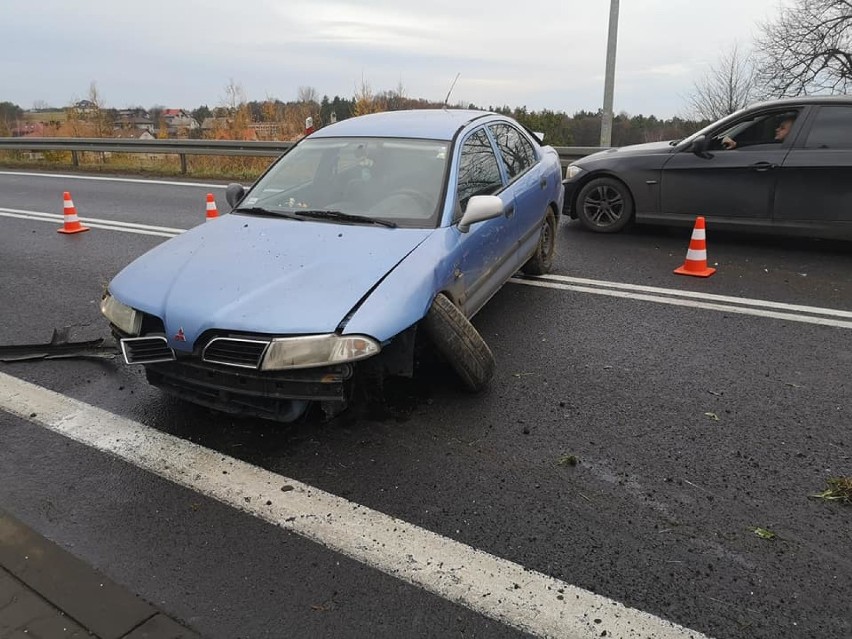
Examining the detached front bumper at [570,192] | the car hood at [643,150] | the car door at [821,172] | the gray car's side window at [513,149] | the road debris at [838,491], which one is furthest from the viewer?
the detached front bumper at [570,192]

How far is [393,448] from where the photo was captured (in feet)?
11.3

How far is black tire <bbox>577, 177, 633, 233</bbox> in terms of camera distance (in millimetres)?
8070

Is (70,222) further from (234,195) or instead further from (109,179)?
(109,179)

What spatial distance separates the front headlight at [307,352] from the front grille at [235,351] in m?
0.05

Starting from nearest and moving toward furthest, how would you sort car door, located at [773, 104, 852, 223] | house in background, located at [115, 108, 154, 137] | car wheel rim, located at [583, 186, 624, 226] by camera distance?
car door, located at [773, 104, 852, 223] → car wheel rim, located at [583, 186, 624, 226] → house in background, located at [115, 108, 154, 137]

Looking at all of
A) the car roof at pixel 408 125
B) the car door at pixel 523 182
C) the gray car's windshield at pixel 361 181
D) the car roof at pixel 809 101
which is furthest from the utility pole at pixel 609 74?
the gray car's windshield at pixel 361 181

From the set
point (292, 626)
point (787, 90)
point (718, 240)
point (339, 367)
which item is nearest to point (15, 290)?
point (339, 367)

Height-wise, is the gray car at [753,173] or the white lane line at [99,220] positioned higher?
the gray car at [753,173]

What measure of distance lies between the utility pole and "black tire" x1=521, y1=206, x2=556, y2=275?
327 inches

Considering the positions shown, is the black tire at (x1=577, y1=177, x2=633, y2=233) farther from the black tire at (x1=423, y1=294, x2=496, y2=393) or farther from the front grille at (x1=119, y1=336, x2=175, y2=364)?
the front grille at (x1=119, y1=336, x2=175, y2=364)

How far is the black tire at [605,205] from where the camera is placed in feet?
26.5

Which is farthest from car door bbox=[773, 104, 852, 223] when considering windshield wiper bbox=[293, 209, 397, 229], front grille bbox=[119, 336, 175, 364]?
front grille bbox=[119, 336, 175, 364]

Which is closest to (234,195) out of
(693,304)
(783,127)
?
(693,304)

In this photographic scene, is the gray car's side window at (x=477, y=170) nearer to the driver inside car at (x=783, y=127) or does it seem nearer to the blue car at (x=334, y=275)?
the blue car at (x=334, y=275)
